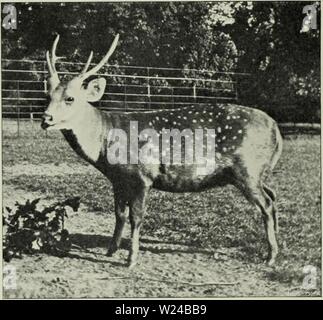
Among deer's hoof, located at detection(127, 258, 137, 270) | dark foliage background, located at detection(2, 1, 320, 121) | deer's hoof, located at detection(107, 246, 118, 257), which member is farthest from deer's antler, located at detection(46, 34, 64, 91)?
deer's hoof, located at detection(127, 258, 137, 270)

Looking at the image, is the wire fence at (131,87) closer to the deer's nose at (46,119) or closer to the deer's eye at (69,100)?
the deer's eye at (69,100)

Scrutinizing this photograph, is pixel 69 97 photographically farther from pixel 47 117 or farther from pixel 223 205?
pixel 223 205

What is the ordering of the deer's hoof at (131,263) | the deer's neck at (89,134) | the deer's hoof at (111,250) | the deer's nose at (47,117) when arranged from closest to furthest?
the deer's nose at (47,117) → the deer's neck at (89,134) → the deer's hoof at (131,263) → the deer's hoof at (111,250)

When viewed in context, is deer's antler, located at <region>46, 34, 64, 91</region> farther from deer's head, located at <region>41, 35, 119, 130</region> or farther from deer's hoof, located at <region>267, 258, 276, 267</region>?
deer's hoof, located at <region>267, 258, 276, 267</region>

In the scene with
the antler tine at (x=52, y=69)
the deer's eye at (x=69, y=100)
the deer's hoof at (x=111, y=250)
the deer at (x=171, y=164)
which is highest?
the antler tine at (x=52, y=69)

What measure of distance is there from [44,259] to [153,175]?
1177 millimetres

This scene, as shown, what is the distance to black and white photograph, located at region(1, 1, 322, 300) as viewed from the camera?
15.8ft

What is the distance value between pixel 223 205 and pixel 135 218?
0.81 meters

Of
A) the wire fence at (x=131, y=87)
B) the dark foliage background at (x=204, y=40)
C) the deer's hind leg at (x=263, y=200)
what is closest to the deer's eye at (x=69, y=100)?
the wire fence at (x=131, y=87)

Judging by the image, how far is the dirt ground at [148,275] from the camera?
4.80 metres

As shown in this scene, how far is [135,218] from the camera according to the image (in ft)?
15.9

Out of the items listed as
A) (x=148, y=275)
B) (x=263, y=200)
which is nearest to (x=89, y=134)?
(x=148, y=275)
